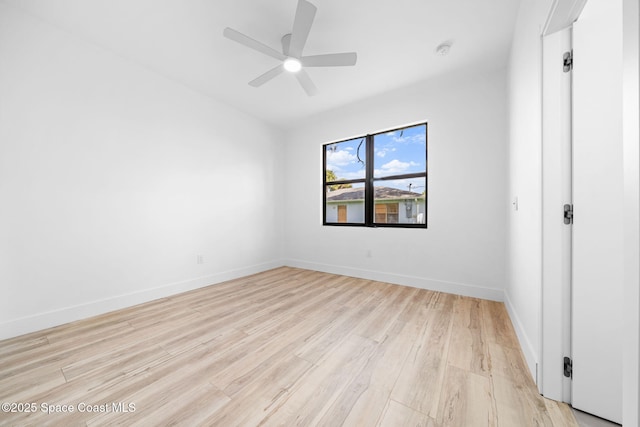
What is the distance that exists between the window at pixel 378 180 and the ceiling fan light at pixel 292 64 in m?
1.84

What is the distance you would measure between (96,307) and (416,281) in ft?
12.0

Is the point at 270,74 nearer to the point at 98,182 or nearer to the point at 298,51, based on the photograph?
the point at 298,51

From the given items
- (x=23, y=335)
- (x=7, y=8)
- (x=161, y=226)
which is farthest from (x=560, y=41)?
(x=23, y=335)

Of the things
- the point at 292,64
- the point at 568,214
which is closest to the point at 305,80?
the point at 292,64

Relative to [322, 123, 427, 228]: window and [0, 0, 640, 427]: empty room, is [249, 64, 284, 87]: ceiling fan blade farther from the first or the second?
[322, 123, 427, 228]: window

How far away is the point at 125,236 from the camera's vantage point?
2.53 metres

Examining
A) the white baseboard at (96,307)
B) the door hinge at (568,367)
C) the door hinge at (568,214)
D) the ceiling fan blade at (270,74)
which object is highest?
the ceiling fan blade at (270,74)

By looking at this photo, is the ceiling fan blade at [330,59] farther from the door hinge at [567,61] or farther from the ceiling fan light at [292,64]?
the door hinge at [567,61]

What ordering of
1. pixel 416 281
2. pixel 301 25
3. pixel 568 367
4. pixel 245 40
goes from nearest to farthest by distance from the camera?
pixel 568 367 → pixel 301 25 → pixel 245 40 → pixel 416 281

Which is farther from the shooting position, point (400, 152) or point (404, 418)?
point (400, 152)

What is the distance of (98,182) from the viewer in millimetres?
2350

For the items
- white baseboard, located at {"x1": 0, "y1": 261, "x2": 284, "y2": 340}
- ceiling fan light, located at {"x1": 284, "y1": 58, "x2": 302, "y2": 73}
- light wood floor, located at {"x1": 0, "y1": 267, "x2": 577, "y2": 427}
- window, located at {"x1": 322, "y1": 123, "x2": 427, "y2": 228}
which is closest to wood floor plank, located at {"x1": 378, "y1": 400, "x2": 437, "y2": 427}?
light wood floor, located at {"x1": 0, "y1": 267, "x2": 577, "y2": 427}

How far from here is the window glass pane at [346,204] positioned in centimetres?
388

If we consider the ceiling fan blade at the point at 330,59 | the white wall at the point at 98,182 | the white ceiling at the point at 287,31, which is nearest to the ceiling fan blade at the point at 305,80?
the ceiling fan blade at the point at 330,59
